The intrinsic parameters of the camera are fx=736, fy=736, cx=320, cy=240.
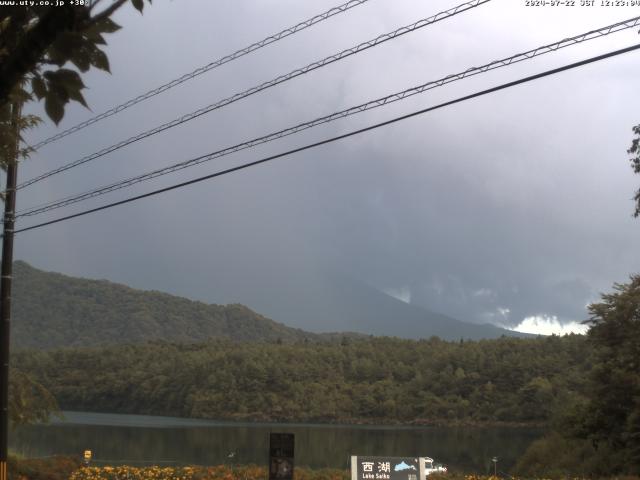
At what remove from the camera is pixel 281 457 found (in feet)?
40.0

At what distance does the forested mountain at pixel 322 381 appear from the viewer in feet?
320

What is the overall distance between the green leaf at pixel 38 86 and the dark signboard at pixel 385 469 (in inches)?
490

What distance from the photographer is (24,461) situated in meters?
19.7

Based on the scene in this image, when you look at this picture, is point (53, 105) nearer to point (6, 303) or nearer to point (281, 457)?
point (281, 457)

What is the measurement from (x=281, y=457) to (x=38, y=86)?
9.99 metres

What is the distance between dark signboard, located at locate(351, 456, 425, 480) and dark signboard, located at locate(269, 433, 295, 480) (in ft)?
8.43

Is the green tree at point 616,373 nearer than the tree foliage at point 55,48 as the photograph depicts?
No

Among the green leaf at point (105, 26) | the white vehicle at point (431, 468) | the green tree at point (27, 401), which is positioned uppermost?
the green leaf at point (105, 26)

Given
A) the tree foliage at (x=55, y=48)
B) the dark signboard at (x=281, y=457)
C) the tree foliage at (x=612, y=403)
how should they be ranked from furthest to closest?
the tree foliage at (x=612, y=403), the dark signboard at (x=281, y=457), the tree foliage at (x=55, y=48)

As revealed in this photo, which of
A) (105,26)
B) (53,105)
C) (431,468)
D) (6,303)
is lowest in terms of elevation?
(431,468)

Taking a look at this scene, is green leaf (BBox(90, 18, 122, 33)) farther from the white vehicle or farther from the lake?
the lake

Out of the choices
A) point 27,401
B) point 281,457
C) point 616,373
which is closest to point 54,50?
point 281,457

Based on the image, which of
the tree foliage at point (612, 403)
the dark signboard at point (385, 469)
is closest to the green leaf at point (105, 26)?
the dark signboard at point (385, 469)

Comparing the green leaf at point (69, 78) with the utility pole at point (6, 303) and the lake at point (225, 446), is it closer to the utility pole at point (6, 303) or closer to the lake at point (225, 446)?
the utility pole at point (6, 303)
